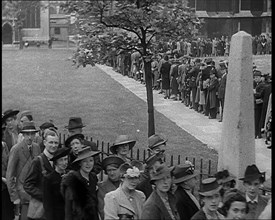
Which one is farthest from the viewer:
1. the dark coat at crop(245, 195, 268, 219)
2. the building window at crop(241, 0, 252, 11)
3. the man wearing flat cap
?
the building window at crop(241, 0, 252, 11)

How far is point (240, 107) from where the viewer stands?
9.30 metres

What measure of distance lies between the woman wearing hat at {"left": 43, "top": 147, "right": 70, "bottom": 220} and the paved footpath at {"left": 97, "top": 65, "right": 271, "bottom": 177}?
4.99 metres

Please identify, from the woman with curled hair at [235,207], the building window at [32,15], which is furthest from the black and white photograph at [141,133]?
the building window at [32,15]

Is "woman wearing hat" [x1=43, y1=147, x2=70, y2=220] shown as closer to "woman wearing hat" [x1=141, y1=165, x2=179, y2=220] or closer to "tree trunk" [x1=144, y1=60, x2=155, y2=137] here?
"woman wearing hat" [x1=141, y1=165, x2=179, y2=220]

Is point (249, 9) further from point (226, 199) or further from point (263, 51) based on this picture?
point (226, 199)

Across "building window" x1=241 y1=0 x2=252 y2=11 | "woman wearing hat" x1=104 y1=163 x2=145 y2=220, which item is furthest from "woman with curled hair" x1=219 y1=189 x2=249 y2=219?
"building window" x1=241 y1=0 x2=252 y2=11

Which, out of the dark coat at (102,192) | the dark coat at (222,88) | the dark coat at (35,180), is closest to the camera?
the dark coat at (102,192)

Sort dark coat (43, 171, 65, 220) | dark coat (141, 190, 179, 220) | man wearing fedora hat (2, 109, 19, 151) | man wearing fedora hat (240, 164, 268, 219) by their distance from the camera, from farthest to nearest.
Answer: man wearing fedora hat (2, 109, 19, 151)
dark coat (43, 171, 65, 220)
man wearing fedora hat (240, 164, 268, 219)
dark coat (141, 190, 179, 220)

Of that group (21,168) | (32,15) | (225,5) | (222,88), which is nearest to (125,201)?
(21,168)

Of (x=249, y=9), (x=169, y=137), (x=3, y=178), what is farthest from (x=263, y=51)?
(x=3, y=178)

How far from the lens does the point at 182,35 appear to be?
1220 cm

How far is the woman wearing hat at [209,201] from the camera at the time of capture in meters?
6.00

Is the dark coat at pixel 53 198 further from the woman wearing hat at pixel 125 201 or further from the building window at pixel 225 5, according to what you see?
the building window at pixel 225 5

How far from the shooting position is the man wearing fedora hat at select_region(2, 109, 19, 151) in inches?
357
